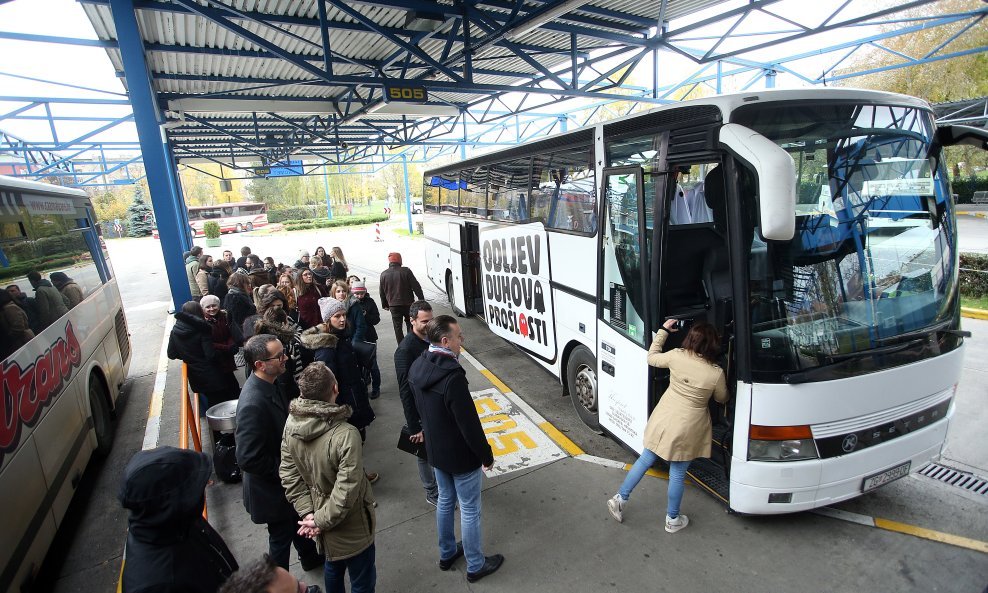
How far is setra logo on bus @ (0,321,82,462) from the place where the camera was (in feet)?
11.9

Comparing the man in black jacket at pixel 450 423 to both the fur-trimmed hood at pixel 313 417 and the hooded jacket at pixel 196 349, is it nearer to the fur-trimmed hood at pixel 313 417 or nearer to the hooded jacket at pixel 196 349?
the fur-trimmed hood at pixel 313 417

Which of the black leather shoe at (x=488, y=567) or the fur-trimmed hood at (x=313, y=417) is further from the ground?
the fur-trimmed hood at (x=313, y=417)

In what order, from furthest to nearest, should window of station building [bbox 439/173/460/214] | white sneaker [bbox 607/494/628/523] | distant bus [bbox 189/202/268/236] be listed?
1. distant bus [bbox 189/202/268/236]
2. window of station building [bbox 439/173/460/214]
3. white sneaker [bbox 607/494/628/523]

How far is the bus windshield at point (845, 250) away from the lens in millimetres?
3244

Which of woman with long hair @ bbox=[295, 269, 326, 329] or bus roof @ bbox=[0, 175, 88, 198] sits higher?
bus roof @ bbox=[0, 175, 88, 198]

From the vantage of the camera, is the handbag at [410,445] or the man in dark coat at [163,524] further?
the handbag at [410,445]

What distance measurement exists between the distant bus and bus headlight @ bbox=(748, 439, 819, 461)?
50762mm

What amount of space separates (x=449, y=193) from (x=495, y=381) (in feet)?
17.5

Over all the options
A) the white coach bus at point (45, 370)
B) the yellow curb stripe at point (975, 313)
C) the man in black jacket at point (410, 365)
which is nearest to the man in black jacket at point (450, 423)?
the man in black jacket at point (410, 365)

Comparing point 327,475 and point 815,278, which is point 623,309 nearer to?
point 815,278

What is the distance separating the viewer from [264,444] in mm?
3049

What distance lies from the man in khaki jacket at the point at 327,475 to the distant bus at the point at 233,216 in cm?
4967

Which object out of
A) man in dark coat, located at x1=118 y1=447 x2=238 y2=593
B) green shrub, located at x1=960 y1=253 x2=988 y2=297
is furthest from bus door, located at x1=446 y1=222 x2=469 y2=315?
green shrub, located at x1=960 y1=253 x2=988 y2=297

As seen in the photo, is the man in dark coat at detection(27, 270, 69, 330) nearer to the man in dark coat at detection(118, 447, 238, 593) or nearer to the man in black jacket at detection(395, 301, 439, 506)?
the man in black jacket at detection(395, 301, 439, 506)
